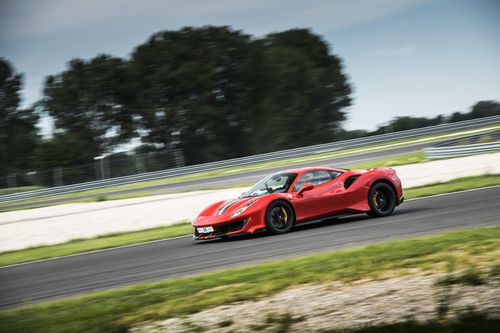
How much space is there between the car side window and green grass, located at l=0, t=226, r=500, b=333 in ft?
11.3

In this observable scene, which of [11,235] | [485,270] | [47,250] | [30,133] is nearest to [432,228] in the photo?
[485,270]

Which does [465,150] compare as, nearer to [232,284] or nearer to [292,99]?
→ [232,284]

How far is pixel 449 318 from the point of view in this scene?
15.6 ft

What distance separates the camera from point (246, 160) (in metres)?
35.4

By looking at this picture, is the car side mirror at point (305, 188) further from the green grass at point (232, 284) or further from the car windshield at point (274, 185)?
the green grass at point (232, 284)

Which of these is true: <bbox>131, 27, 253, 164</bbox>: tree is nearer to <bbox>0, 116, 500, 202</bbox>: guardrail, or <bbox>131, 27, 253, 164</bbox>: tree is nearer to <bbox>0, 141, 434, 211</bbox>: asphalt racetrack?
<bbox>0, 116, 500, 202</bbox>: guardrail

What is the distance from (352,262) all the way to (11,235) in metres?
12.7

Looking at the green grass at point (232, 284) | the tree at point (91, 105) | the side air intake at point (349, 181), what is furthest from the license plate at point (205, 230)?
the tree at point (91, 105)

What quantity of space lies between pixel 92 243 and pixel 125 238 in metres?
0.69

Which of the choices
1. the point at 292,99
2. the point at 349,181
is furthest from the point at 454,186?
the point at 292,99

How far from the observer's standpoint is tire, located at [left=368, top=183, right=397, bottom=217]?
11.8 m

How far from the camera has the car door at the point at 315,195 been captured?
11.2 metres

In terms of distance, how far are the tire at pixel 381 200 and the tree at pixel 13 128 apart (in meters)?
40.8

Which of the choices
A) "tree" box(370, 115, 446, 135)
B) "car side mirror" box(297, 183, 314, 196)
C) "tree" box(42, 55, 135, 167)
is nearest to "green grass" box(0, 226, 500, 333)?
"car side mirror" box(297, 183, 314, 196)
